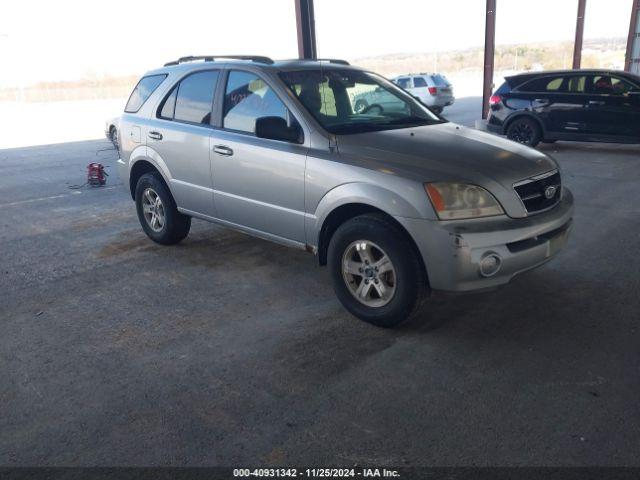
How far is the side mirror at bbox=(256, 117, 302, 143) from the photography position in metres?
4.12

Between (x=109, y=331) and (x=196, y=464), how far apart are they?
173cm

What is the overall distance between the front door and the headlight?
42.1 inches

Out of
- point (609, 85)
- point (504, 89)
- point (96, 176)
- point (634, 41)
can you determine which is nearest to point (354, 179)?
point (96, 176)

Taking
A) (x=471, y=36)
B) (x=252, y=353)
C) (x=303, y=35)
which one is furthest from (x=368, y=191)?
(x=471, y=36)

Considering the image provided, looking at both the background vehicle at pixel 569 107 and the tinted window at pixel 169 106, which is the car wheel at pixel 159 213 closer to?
the tinted window at pixel 169 106

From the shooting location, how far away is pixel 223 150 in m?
4.73

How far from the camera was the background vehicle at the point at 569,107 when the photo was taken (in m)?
10.7

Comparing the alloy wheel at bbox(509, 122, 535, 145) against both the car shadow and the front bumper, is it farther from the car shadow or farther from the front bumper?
the front bumper

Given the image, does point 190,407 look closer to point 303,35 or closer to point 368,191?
point 368,191

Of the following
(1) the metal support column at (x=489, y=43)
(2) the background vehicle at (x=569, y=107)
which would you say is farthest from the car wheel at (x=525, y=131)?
(1) the metal support column at (x=489, y=43)

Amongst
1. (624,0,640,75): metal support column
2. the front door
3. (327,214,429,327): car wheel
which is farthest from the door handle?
(624,0,640,75): metal support column

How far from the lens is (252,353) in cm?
365

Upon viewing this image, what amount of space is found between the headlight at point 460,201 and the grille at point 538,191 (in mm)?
259

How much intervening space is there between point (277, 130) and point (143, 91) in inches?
90.9
